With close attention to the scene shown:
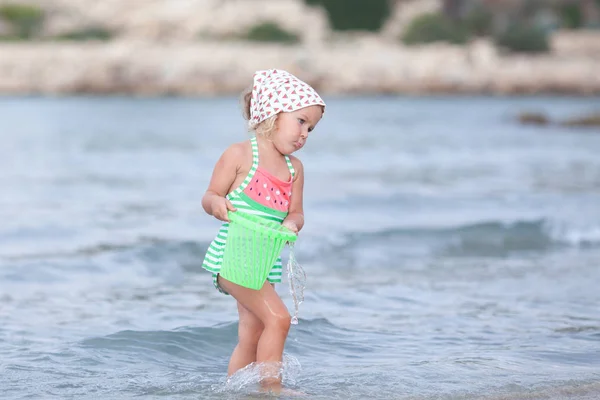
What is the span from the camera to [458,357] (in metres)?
5.93

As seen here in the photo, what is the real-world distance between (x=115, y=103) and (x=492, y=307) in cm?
3154

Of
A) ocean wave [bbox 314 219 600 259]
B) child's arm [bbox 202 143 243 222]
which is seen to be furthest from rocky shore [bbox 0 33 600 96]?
child's arm [bbox 202 143 243 222]

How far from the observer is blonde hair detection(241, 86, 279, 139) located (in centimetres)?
500

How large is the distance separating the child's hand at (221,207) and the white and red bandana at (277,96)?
0.38 metres

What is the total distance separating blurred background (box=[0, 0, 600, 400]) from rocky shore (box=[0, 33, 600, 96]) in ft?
31.4

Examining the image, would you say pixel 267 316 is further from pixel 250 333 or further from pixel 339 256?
pixel 339 256

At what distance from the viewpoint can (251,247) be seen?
16.0 ft

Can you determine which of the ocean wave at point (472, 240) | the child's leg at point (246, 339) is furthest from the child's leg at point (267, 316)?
the ocean wave at point (472, 240)

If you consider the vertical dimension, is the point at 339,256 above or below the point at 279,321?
above

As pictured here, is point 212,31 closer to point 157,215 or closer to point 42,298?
point 157,215

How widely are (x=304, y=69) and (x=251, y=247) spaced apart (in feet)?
129

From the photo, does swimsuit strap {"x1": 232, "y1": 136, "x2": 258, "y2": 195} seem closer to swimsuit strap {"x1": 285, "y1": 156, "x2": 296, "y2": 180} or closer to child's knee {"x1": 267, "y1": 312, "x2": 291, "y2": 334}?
swimsuit strap {"x1": 285, "y1": 156, "x2": 296, "y2": 180}

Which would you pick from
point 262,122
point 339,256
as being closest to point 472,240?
point 339,256

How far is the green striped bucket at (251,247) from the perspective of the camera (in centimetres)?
485
